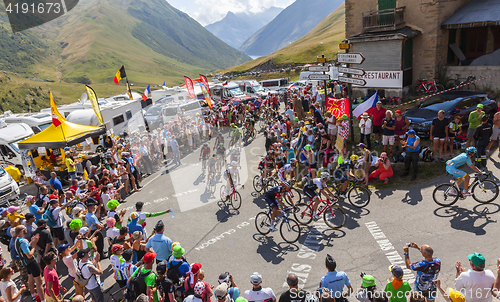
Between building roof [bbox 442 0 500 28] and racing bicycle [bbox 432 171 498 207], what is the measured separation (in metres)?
14.1

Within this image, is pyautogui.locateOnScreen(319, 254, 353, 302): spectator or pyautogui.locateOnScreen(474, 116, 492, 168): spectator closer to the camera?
pyautogui.locateOnScreen(319, 254, 353, 302): spectator

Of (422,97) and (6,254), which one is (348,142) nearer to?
(422,97)

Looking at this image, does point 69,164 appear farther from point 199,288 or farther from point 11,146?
point 199,288

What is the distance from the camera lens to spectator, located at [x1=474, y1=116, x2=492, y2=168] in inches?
392

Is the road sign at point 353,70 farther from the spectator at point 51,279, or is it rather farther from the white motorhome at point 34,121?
the white motorhome at point 34,121

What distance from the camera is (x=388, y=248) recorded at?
304 inches

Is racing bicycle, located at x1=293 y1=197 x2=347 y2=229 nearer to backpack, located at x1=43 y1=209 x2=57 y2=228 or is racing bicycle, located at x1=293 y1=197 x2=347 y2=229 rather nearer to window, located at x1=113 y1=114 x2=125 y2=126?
backpack, located at x1=43 y1=209 x2=57 y2=228

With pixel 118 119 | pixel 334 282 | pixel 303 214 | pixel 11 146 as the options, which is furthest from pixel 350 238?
pixel 11 146

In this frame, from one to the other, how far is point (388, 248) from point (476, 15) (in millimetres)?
18413

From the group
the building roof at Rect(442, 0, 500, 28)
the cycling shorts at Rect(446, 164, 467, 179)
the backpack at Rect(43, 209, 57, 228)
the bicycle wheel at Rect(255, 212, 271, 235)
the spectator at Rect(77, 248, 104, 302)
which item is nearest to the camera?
the spectator at Rect(77, 248, 104, 302)

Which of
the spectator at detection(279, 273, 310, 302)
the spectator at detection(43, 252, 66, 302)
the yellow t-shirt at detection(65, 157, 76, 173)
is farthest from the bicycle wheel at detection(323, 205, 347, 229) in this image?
the yellow t-shirt at detection(65, 157, 76, 173)

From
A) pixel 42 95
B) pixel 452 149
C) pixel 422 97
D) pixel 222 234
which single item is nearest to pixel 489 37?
pixel 422 97

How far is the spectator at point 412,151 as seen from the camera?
10336mm

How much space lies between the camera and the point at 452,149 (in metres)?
11.4
